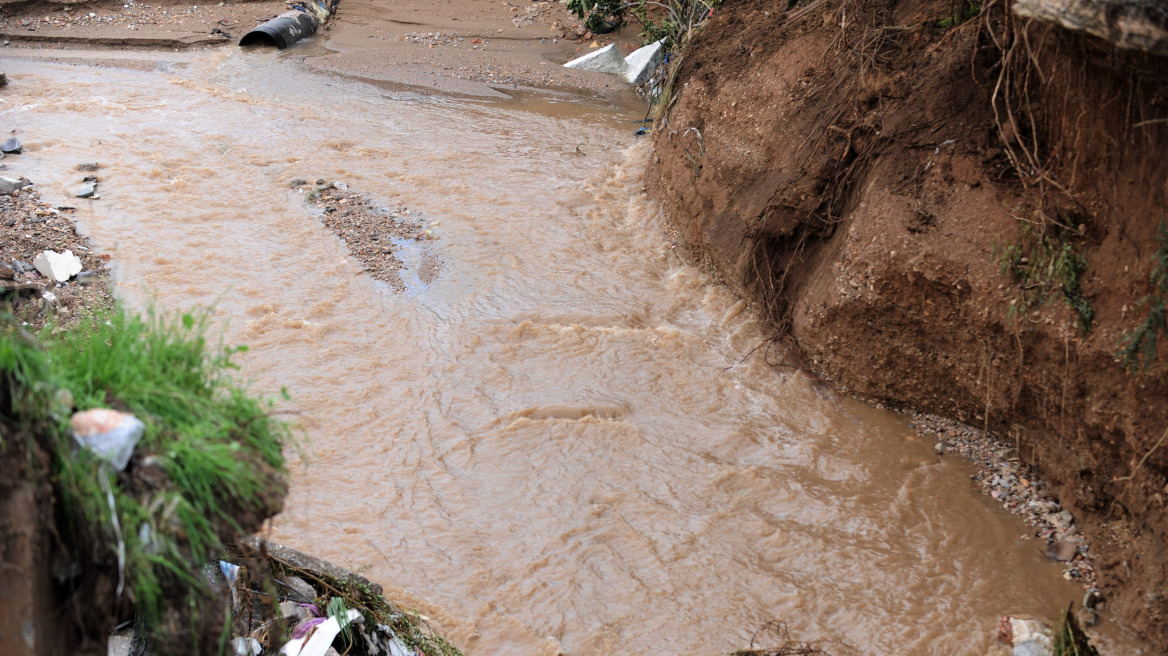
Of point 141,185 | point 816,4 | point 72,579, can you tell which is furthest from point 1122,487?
point 141,185

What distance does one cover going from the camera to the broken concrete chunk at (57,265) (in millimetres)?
6461

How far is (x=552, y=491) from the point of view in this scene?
196 inches

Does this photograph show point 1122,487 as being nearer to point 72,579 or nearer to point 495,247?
point 72,579

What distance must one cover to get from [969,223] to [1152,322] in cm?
138

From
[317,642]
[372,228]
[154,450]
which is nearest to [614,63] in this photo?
[372,228]

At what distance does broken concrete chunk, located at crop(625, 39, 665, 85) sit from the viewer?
11.1 m

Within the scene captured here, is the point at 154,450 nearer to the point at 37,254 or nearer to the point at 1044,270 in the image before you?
the point at 1044,270

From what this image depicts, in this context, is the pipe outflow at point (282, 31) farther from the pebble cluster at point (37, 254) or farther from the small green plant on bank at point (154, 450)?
the small green plant on bank at point (154, 450)

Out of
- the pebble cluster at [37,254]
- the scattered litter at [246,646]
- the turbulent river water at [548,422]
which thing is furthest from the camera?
the pebble cluster at [37,254]

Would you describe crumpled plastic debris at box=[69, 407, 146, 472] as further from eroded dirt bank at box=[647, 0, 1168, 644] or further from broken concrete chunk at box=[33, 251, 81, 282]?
broken concrete chunk at box=[33, 251, 81, 282]

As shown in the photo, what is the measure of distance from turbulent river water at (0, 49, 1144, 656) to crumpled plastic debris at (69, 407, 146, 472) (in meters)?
0.68

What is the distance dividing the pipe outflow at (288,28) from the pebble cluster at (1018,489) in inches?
449

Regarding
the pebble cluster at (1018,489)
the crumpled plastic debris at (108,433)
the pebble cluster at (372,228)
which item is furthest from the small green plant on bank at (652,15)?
the crumpled plastic debris at (108,433)

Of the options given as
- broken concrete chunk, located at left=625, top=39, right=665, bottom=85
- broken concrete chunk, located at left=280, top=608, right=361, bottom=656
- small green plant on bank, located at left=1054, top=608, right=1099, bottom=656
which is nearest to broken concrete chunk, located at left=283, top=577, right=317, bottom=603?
broken concrete chunk, located at left=280, top=608, right=361, bottom=656
